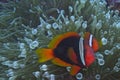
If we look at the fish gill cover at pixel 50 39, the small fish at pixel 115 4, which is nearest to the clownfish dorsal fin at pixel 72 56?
the fish gill cover at pixel 50 39

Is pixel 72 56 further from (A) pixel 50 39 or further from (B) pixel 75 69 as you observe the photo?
(A) pixel 50 39

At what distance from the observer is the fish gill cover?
2428mm

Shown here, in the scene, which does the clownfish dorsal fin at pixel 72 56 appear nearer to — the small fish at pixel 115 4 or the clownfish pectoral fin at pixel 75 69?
the clownfish pectoral fin at pixel 75 69

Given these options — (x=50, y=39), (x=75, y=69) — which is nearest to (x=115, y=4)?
(x=50, y=39)

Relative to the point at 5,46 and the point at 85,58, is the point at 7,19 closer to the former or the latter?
the point at 5,46

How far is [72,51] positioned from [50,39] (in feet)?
1.80

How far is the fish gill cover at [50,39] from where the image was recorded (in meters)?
2.43

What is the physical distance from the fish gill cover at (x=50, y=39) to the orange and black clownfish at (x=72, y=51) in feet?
0.75

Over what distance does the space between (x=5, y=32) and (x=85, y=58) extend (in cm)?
133

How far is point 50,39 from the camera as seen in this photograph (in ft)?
8.55

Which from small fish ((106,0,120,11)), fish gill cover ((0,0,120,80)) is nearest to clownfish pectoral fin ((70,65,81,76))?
fish gill cover ((0,0,120,80))

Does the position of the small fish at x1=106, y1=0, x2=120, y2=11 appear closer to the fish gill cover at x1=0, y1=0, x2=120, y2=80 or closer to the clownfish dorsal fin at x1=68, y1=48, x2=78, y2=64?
the fish gill cover at x1=0, y1=0, x2=120, y2=80

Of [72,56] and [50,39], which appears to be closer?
[72,56]

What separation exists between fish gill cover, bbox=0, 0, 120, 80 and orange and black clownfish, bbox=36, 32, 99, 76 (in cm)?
23
